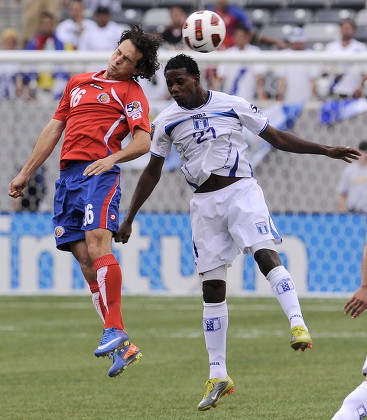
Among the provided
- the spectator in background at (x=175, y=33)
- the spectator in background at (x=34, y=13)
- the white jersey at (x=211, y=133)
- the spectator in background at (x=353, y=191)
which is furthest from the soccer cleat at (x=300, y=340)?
the spectator in background at (x=34, y=13)

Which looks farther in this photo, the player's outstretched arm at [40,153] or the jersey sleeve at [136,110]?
A: the player's outstretched arm at [40,153]

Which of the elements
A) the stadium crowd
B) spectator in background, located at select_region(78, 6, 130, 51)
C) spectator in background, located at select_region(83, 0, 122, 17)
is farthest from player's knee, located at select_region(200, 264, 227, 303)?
spectator in background, located at select_region(83, 0, 122, 17)

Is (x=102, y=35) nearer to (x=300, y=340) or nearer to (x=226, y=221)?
(x=226, y=221)

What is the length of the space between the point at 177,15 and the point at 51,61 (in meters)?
2.97

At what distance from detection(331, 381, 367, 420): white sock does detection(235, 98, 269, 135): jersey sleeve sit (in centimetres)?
266

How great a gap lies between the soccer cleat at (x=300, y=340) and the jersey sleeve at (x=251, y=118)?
1.65 m

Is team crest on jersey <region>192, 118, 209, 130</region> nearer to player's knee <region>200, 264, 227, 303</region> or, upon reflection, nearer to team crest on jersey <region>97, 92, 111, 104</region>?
team crest on jersey <region>97, 92, 111, 104</region>

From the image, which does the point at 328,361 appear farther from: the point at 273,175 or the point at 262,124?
the point at 273,175

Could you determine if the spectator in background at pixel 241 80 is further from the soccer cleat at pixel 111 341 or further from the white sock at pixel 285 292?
the soccer cleat at pixel 111 341

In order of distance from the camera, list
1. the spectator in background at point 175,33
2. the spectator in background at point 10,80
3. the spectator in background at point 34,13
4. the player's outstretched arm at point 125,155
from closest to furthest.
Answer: the player's outstretched arm at point 125,155 → the spectator in background at point 10,80 → the spectator in background at point 175,33 → the spectator in background at point 34,13

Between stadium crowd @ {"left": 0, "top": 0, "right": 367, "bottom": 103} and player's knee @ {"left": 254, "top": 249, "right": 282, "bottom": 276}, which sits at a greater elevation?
stadium crowd @ {"left": 0, "top": 0, "right": 367, "bottom": 103}

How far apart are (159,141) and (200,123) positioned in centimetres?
36

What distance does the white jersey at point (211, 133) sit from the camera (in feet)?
26.1

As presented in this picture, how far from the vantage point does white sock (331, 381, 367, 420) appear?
5793mm
